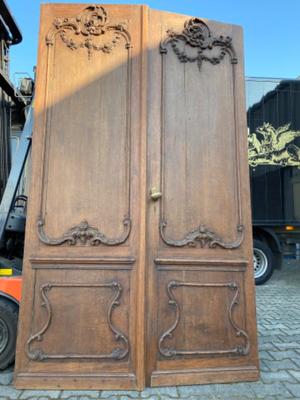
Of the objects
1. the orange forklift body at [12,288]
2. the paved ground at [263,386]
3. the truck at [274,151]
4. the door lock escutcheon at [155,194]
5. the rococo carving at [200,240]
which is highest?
the truck at [274,151]

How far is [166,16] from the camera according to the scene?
3348mm

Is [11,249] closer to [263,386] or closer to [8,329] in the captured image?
[8,329]

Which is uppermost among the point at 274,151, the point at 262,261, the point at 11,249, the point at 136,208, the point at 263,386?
the point at 274,151

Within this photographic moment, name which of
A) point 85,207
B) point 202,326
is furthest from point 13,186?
point 202,326

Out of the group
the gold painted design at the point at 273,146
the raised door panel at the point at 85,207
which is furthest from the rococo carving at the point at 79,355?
the gold painted design at the point at 273,146

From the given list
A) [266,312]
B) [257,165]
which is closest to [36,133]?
[266,312]

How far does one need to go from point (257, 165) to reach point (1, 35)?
5.24 m

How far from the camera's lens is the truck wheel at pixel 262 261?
777 cm

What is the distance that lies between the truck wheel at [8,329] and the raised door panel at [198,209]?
1.27 metres

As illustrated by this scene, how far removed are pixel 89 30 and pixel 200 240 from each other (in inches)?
84.5

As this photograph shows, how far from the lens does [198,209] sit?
10.5ft

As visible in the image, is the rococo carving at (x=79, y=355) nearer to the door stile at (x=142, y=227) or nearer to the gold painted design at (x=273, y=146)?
the door stile at (x=142, y=227)

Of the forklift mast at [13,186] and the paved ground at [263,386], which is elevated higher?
the forklift mast at [13,186]

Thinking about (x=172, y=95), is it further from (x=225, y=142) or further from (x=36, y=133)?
(x=36, y=133)
